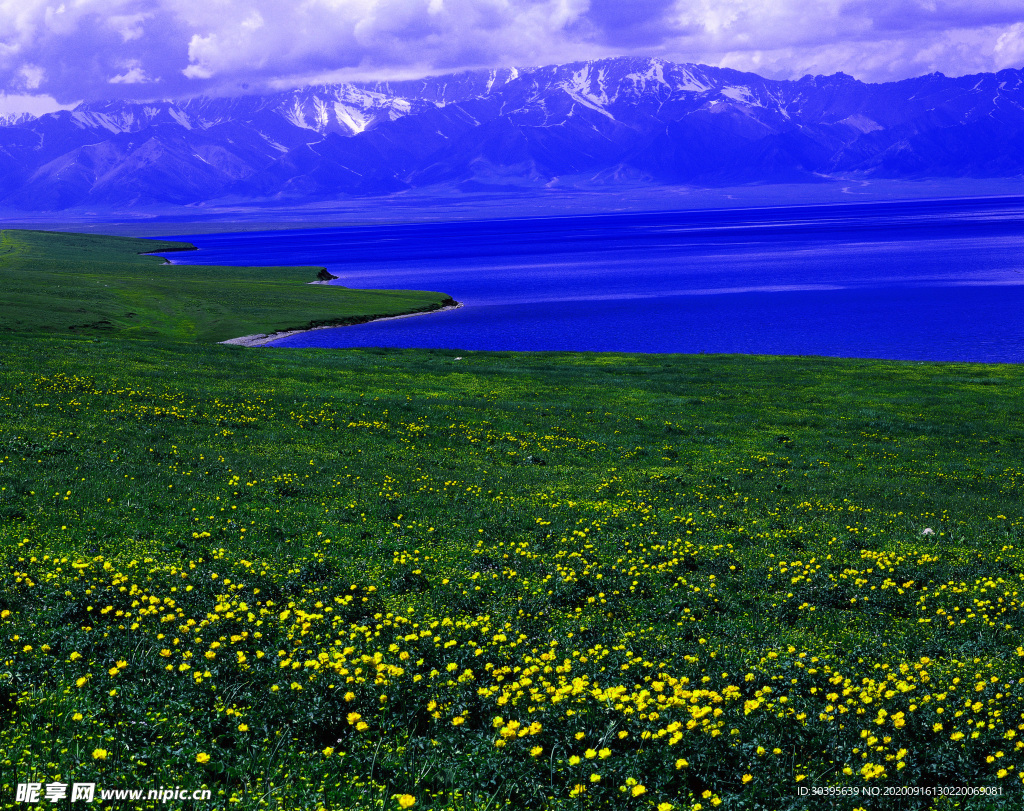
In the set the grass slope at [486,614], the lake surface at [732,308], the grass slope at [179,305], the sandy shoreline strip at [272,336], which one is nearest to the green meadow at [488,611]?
the grass slope at [486,614]

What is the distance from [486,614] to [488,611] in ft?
0.46

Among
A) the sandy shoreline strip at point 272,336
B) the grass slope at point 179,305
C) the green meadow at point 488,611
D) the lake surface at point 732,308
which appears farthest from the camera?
the sandy shoreline strip at point 272,336

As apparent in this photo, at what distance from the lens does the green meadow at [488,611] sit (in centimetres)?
948

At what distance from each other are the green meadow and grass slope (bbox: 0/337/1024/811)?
64mm

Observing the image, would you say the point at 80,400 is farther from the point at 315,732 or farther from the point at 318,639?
the point at 315,732

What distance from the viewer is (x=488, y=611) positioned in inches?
579

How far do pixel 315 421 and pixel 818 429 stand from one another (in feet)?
82.4

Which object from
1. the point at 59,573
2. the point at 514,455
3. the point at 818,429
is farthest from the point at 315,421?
the point at 818,429

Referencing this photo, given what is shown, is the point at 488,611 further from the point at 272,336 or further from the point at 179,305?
the point at 179,305

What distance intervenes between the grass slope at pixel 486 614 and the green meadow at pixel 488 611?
6cm

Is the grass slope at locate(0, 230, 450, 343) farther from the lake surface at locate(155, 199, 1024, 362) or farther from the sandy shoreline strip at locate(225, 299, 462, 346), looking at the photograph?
the lake surface at locate(155, 199, 1024, 362)

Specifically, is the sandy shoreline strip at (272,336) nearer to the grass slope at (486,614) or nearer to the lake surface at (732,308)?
the lake surface at (732,308)

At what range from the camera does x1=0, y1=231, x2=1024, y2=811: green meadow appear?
9.48 meters

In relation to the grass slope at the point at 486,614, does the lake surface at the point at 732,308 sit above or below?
above
